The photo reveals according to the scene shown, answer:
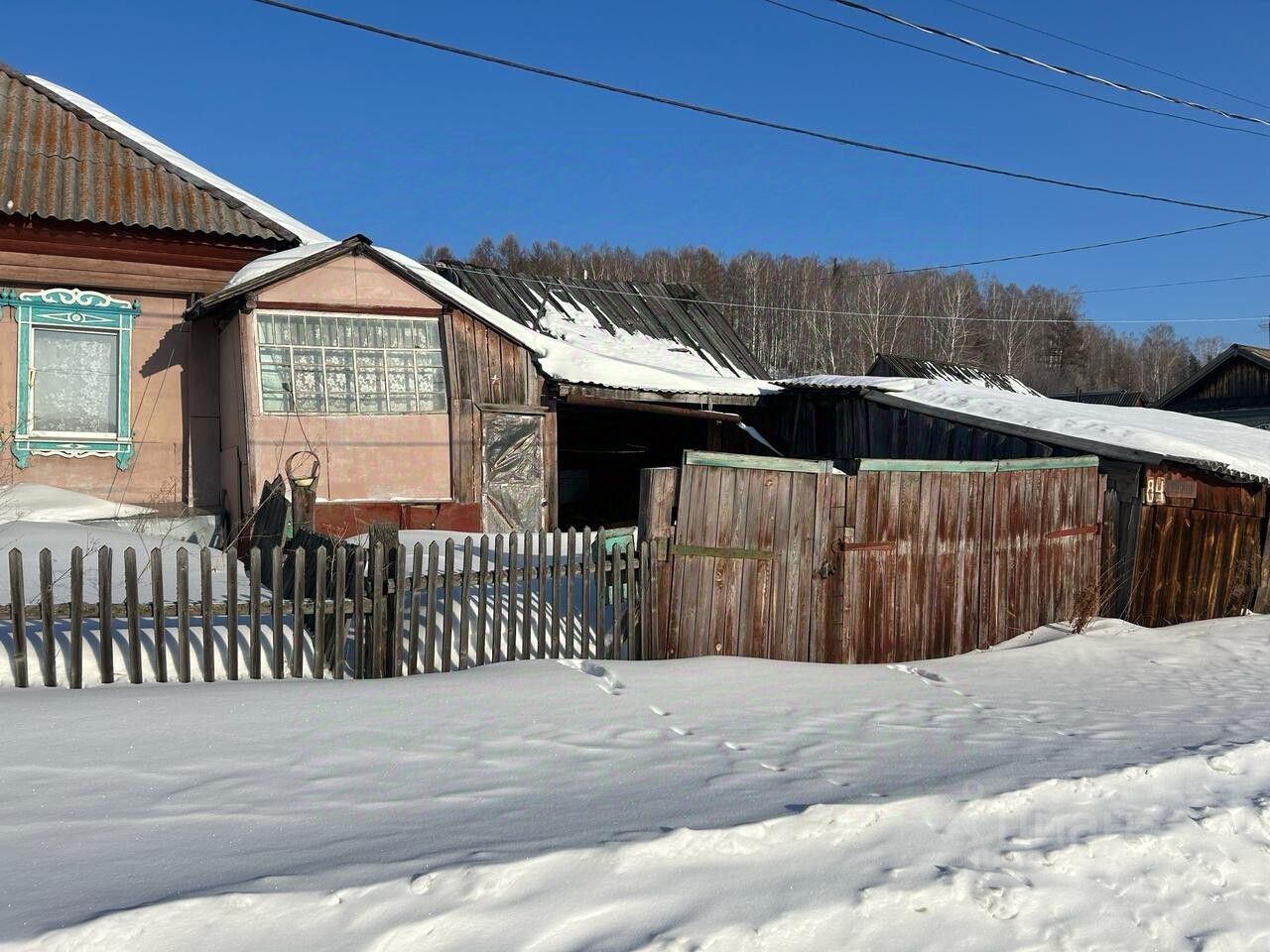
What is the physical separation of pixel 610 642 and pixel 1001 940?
424 cm

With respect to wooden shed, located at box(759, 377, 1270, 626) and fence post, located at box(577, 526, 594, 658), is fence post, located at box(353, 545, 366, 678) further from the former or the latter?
wooden shed, located at box(759, 377, 1270, 626)

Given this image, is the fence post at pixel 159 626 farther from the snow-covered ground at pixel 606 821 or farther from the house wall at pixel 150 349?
the house wall at pixel 150 349

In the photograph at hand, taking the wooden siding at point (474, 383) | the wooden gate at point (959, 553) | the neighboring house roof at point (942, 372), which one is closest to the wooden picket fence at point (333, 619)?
the wooden gate at point (959, 553)

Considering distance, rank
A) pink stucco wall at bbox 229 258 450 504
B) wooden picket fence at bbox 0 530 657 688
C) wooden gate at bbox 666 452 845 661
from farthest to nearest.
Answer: pink stucco wall at bbox 229 258 450 504
wooden gate at bbox 666 452 845 661
wooden picket fence at bbox 0 530 657 688

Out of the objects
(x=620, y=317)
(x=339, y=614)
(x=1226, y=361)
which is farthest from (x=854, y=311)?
(x=339, y=614)

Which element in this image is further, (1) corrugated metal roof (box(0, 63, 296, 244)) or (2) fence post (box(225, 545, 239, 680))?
(1) corrugated metal roof (box(0, 63, 296, 244))

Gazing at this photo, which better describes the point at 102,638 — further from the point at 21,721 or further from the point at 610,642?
the point at 610,642

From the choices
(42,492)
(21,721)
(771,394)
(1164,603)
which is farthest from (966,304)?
(21,721)

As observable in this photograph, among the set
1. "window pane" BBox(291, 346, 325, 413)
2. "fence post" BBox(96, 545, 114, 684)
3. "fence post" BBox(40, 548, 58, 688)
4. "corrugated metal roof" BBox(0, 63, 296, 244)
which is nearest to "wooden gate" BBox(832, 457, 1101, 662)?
"fence post" BBox(96, 545, 114, 684)

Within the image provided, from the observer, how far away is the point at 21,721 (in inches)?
191

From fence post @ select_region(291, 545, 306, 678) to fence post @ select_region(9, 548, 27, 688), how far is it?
151cm

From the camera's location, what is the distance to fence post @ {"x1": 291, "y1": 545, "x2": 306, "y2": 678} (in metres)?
6.37

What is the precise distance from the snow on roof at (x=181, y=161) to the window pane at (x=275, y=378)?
233 centimetres

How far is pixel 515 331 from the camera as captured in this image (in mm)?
14047
